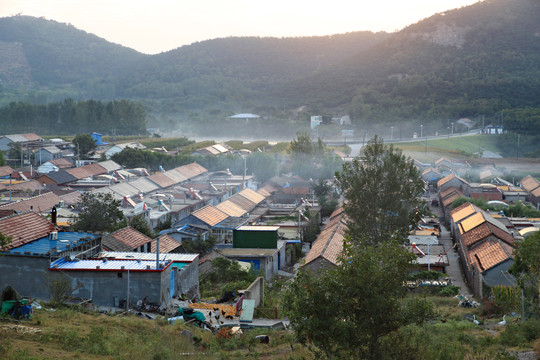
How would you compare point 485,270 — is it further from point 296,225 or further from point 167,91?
point 167,91

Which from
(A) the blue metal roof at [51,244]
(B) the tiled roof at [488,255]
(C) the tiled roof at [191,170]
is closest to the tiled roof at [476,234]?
(B) the tiled roof at [488,255]

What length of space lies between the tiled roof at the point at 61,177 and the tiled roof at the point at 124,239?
16.7 metres

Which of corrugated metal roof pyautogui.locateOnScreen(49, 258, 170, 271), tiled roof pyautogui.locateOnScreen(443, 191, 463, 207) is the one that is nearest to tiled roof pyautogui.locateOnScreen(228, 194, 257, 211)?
tiled roof pyautogui.locateOnScreen(443, 191, 463, 207)

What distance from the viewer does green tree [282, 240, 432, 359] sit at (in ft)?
25.5

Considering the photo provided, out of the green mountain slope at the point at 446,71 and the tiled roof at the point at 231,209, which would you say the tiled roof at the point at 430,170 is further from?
the green mountain slope at the point at 446,71

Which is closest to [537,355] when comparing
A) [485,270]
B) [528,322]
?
[528,322]

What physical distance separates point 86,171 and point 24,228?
23.1 m

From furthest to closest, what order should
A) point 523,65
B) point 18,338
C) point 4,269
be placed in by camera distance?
point 523,65
point 4,269
point 18,338

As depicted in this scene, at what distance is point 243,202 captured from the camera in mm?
29344

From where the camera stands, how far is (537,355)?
31.4ft

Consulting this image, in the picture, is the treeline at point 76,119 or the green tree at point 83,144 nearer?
the green tree at point 83,144

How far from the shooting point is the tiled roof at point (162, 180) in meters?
33.9

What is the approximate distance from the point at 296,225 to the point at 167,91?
3920 inches

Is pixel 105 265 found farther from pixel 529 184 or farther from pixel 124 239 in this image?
pixel 529 184
